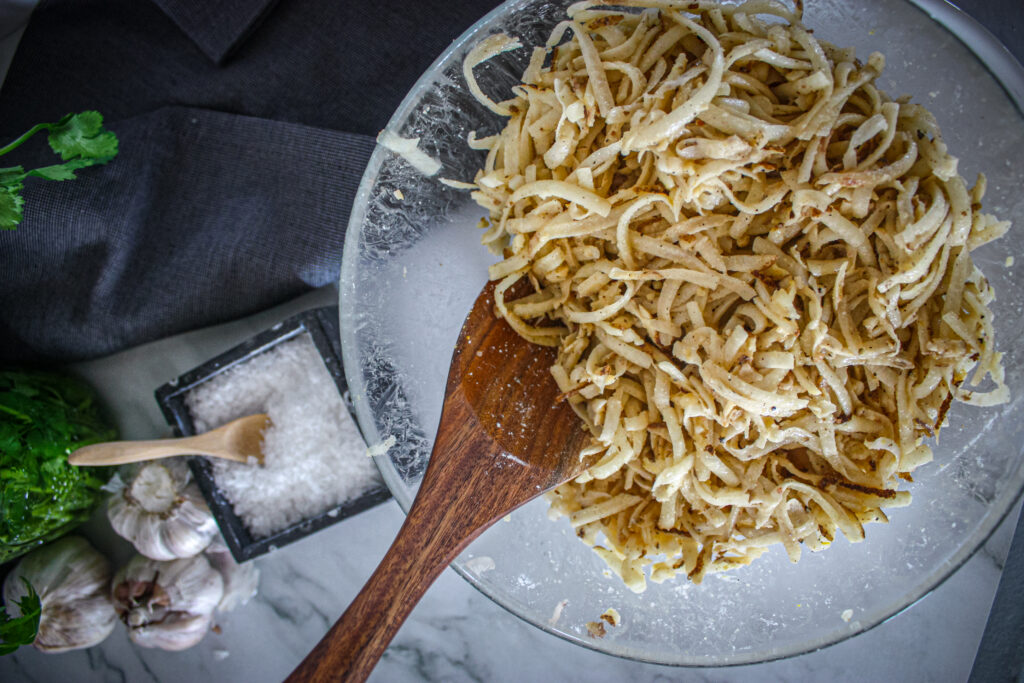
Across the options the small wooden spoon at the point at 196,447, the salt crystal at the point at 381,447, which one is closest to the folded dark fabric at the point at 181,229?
the small wooden spoon at the point at 196,447

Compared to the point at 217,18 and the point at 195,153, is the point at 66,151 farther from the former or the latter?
the point at 217,18

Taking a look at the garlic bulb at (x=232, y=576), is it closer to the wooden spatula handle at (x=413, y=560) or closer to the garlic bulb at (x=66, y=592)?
the garlic bulb at (x=66, y=592)

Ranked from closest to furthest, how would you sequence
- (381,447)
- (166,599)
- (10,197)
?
1. (381,447)
2. (10,197)
3. (166,599)

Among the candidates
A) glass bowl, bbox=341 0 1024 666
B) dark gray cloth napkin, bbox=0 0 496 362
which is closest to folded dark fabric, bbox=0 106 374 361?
dark gray cloth napkin, bbox=0 0 496 362

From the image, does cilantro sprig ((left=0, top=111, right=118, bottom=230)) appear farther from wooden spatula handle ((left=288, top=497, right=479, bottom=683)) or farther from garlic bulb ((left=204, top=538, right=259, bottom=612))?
wooden spatula handle ((left=288, top=497, right=479, bottom=683))

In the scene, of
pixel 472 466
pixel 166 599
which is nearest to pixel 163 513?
pixel 166 599

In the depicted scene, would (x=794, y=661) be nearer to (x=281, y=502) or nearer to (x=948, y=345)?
(x=948, y=345)
